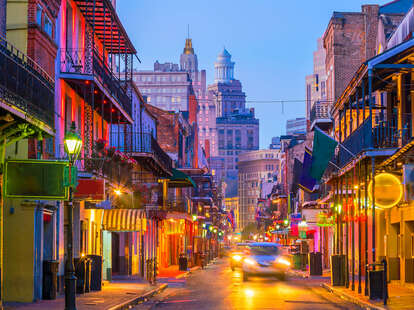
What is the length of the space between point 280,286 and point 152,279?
5725 millimetres

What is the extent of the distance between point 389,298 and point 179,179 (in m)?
29.8

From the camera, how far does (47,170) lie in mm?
18500

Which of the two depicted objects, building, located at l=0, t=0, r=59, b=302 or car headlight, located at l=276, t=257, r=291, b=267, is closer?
building, located at l=0, t=0, r=59, b=302

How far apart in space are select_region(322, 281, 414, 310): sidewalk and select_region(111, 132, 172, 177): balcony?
1373 centimetres

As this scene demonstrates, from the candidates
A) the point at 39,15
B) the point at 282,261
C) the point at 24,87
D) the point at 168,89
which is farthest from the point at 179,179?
the point at 168,89

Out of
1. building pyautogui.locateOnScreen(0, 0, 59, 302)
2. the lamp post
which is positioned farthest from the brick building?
the lamp post

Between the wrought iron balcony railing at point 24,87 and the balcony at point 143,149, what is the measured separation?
62.6ft

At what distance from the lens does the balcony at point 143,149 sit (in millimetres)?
40156

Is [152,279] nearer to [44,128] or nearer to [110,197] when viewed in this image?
[110,197]

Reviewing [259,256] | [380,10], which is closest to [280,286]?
[259,256]

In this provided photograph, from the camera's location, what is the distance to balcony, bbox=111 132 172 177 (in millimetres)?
40156

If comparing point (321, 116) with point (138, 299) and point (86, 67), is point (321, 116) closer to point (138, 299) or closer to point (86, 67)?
point (86, 67)

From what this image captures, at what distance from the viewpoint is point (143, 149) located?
136 feet

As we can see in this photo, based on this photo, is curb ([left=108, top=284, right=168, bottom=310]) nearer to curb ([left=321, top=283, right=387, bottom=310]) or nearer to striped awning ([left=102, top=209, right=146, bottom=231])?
striped awning ([left=102, top=209, right=146, bottom=231])
